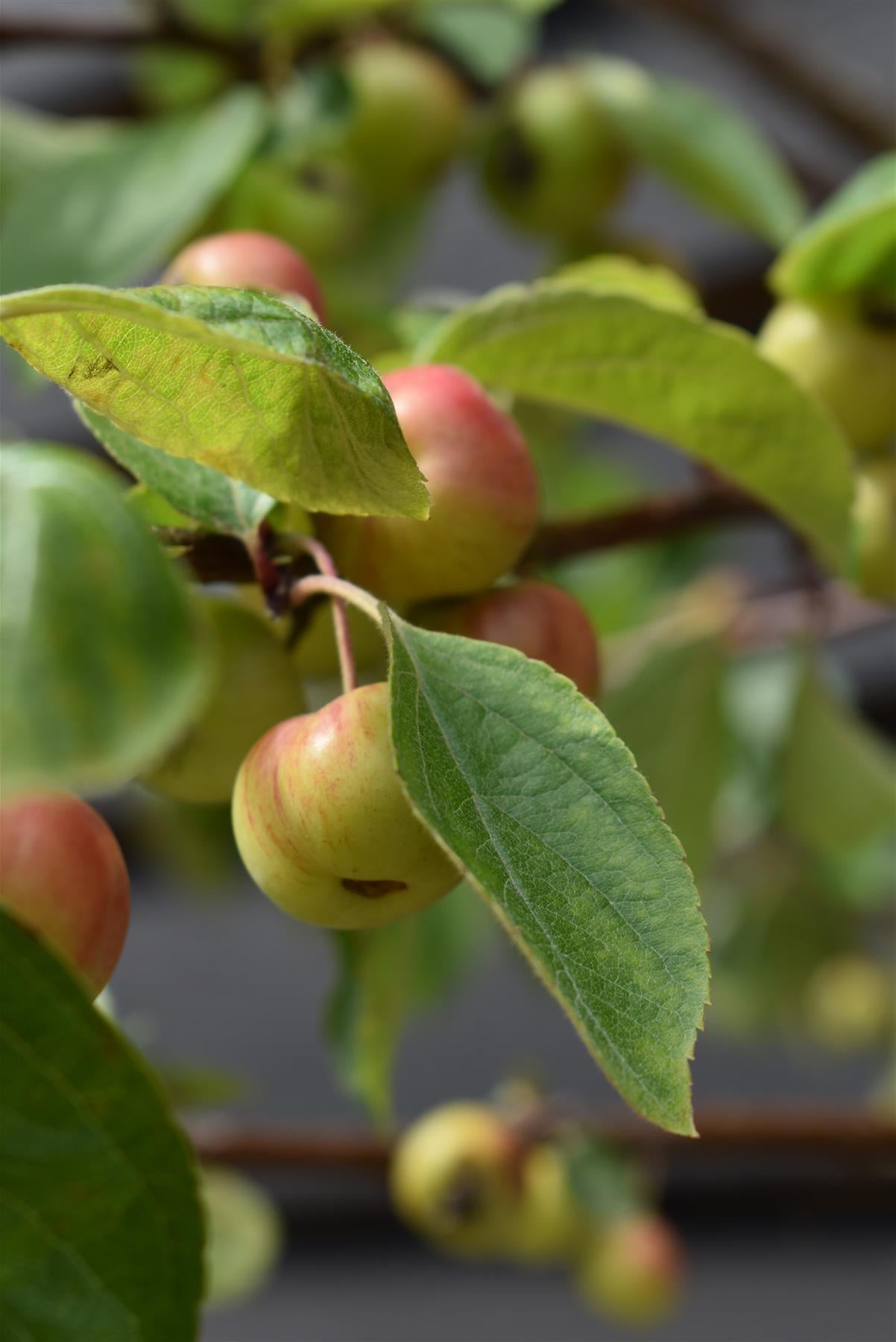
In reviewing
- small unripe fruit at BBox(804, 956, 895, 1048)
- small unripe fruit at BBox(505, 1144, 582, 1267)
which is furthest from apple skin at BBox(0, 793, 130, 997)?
small unripe fruit at BBox(804, 956, 895, 1048)

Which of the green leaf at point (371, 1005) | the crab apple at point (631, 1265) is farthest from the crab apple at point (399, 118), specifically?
the crab apple at point (631, 1265)

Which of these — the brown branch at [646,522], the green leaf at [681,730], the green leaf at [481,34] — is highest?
the green leaf at [481,34]

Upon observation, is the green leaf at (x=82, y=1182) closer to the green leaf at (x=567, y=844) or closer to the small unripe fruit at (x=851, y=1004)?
the green leaf at (x=567, y=844)

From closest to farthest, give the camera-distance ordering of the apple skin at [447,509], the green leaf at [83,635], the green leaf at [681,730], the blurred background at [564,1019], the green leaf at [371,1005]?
1. the green leaf at [83,635]
2. the apple skin at [447,509]
3. the green leaf at [371,1005]
4. the green leaf at [681,730]
5. the blurred background at [564,1019]

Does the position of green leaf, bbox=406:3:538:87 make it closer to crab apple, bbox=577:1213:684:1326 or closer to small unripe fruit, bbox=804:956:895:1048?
crab apple, bbox=577:1213:684:1326

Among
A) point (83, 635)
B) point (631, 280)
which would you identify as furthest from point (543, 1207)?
point (83, 635)

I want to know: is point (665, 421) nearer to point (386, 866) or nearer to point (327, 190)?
point (386, 866)

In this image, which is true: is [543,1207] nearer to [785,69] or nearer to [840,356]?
[840,356]
